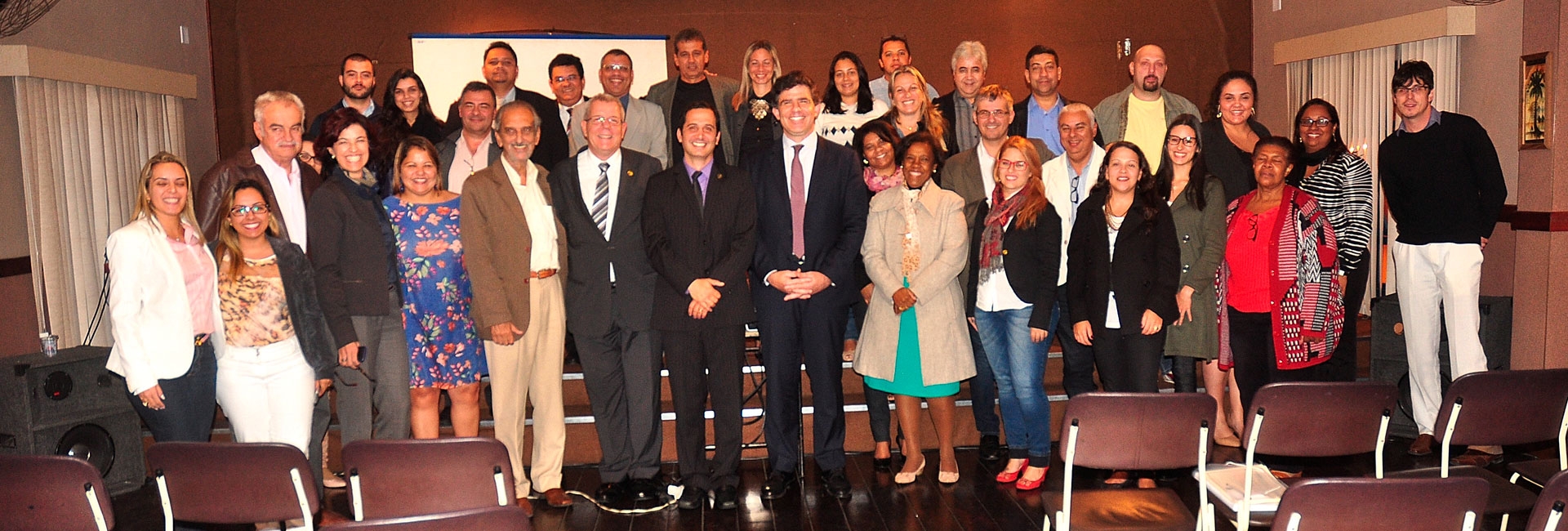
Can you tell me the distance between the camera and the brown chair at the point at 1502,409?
323cm

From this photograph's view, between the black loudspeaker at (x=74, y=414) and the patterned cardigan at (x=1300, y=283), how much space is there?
4951mm

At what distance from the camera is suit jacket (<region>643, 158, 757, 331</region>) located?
4.29m

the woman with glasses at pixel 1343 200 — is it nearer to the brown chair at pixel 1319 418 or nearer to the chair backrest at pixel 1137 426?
the brown chair at pixel 1319 418

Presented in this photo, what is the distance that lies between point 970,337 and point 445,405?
2603 millimetres

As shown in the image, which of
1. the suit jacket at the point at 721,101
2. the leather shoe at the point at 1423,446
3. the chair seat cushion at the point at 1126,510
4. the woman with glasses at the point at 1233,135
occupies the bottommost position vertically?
the leather shoe at the point at 1423,446

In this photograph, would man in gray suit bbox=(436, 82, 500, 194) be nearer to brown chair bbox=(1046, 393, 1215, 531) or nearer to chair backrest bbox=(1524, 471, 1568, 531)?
brown chair bbox=(1046, 393, 1215, 531)

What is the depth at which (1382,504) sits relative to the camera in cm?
240

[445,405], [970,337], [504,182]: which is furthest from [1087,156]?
[445,405]

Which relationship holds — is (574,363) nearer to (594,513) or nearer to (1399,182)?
(594,513)

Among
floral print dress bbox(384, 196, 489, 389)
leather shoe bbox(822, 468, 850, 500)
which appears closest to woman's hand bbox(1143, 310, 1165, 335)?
leather shoe bbox(822, 468, 850, 500)

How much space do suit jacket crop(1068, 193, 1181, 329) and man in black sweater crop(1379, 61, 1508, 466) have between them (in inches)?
58.2

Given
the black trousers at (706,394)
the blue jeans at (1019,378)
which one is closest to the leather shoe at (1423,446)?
the blue jeans at (1019,378)

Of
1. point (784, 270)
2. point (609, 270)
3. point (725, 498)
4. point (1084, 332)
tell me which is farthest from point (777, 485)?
point (1084, 332)

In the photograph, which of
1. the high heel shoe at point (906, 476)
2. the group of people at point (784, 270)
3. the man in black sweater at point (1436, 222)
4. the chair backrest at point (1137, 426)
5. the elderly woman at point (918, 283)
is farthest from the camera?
the man in black sweater at point (1436, 222)
